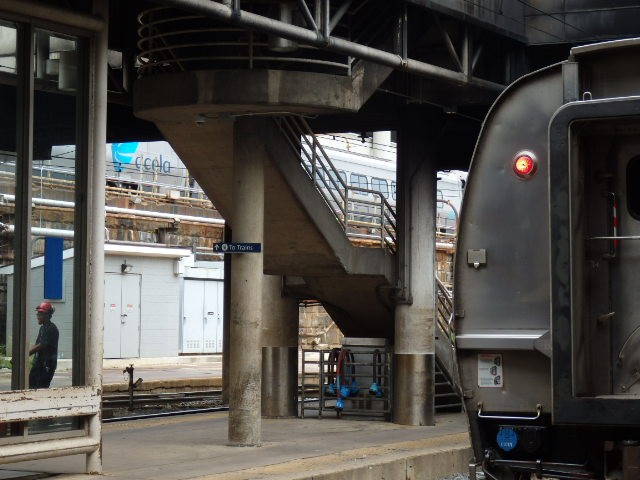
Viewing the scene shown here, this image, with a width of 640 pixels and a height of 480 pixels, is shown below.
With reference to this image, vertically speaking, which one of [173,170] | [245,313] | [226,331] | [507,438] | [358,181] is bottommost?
[507,438]

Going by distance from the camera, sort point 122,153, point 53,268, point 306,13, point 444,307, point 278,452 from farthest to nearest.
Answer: point 122,153
point 444,307
point 278,452
point 306,13
point 53,268

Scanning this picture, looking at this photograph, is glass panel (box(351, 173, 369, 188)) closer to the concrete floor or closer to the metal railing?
the metal railing

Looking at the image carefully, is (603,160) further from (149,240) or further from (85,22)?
(149,240)

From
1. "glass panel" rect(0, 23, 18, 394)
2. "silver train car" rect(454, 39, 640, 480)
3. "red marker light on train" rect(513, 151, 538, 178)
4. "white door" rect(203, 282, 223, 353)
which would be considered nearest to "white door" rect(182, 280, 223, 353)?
"white door" rect(203, 282, 223, 353)

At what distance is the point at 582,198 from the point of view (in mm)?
7629

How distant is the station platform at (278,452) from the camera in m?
12.6

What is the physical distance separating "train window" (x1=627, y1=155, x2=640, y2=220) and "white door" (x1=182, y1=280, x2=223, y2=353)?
120 ft

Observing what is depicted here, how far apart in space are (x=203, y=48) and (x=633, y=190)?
27.9 ft

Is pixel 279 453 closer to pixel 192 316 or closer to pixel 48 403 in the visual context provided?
pixel 48 403

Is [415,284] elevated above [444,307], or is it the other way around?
[415,284]

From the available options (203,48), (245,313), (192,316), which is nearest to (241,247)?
(245,313)

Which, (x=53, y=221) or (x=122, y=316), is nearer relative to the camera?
(x=53, y=221)

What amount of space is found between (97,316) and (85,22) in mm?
2798

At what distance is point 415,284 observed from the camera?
19016 mm
